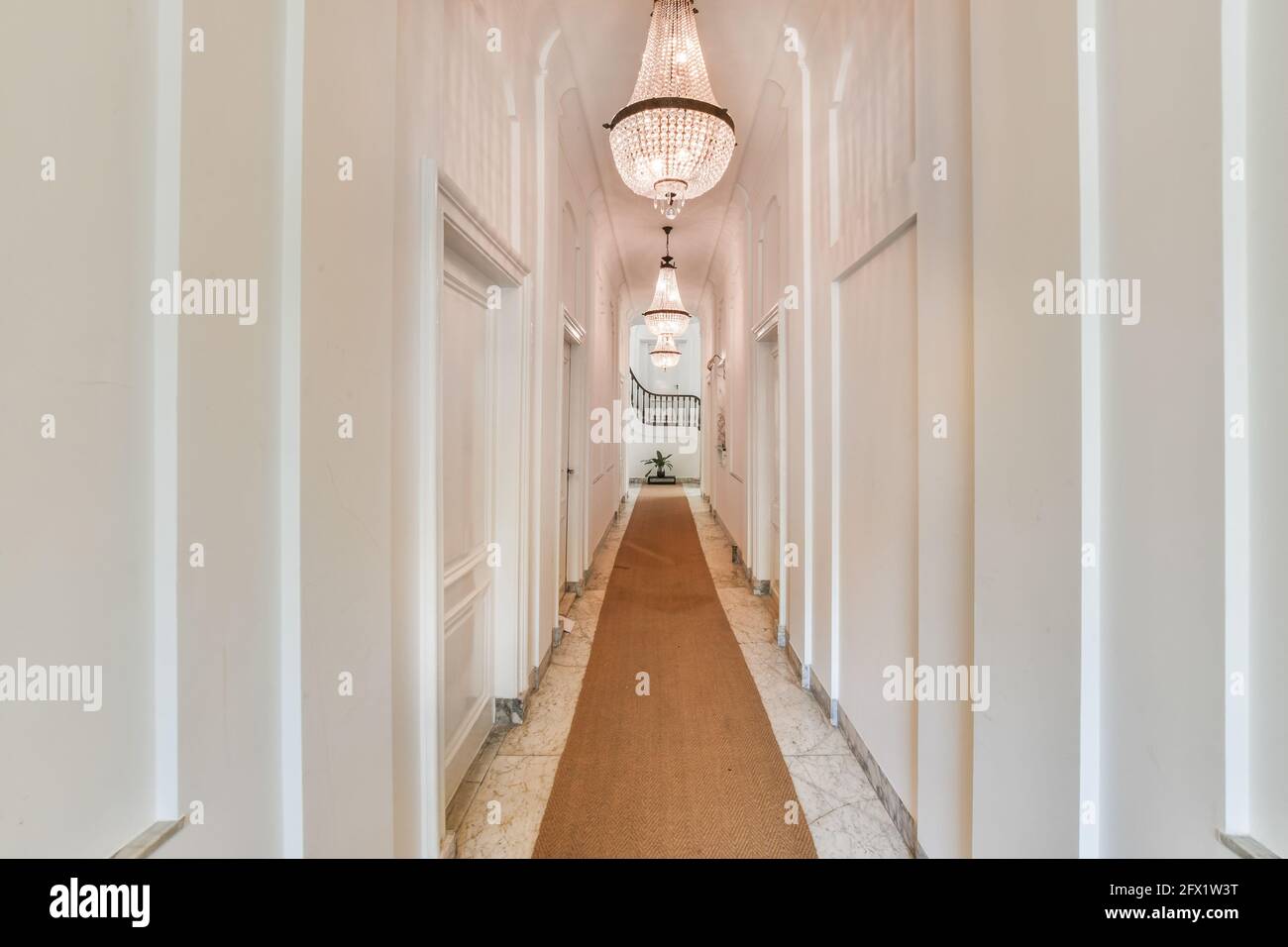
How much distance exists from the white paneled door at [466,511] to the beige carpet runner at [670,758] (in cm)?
45

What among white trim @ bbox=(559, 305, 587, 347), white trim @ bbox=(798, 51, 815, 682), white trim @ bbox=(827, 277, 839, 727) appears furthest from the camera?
white trim @ bbox=(559, 305, 587, 347)

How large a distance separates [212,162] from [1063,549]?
166 centimetres

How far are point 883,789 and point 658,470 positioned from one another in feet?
45.3

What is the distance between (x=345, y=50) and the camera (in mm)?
1185

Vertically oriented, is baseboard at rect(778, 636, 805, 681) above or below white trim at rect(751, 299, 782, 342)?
below

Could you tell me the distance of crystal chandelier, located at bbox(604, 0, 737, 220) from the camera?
2336mm

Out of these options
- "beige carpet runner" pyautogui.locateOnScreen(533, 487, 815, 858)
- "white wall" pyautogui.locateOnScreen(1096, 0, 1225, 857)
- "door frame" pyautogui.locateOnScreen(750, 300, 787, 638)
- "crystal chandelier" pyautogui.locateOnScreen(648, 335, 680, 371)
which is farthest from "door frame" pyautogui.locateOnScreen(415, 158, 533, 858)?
"crystal chandelier" pyautogui.locateOnScreen(648, 335, 680, 371)

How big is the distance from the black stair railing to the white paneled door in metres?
14.0

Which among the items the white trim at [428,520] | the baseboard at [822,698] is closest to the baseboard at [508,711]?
the white trim at [428,520]

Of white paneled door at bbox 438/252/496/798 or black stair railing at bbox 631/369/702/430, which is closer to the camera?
white paneled door at bbox 438/252/496/798

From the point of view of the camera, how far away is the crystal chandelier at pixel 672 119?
2.34 meters

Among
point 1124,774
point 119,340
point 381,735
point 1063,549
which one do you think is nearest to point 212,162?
point 119,340

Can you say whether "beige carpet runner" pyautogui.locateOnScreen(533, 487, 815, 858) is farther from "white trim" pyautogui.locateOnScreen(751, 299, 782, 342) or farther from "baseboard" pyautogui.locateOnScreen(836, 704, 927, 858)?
"white trim" pyautogui.locateOnScreen(751, 299, 782, 342)
